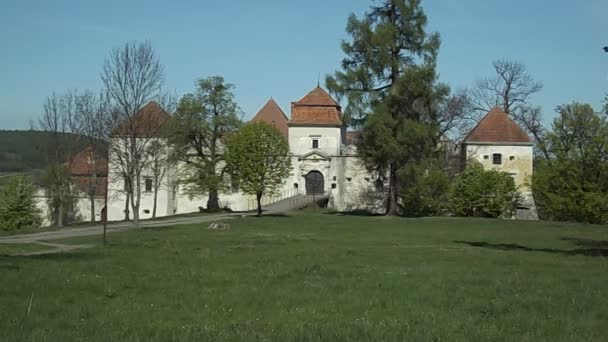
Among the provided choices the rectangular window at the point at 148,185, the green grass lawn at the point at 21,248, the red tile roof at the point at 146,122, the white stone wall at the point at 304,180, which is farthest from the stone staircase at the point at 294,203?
the green grass lawn at the point at 21,248

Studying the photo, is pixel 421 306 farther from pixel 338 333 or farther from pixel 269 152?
pixel 269 152

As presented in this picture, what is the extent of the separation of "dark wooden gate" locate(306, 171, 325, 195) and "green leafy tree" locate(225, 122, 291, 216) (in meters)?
23.9

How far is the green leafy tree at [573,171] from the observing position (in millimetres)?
42531

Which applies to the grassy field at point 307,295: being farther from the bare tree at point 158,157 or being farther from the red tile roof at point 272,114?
the red tile roof at point 272,114

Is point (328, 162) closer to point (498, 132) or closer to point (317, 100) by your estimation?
point (317, 100)

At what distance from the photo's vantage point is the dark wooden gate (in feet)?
228

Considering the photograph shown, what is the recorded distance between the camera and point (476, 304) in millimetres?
10922

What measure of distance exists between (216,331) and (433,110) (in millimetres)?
41368

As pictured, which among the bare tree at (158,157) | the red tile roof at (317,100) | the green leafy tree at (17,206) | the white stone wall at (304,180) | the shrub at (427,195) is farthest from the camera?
the red tile roof at (317,100)

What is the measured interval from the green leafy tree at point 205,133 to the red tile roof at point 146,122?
25.8ft

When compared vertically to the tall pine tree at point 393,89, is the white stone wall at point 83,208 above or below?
below

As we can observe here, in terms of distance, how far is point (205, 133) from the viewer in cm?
5578

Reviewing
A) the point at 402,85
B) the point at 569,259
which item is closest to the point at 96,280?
the point at 569,259

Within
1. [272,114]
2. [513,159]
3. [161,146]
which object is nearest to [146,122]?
[161,146]
